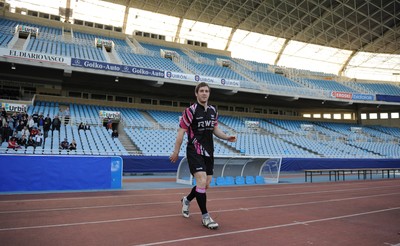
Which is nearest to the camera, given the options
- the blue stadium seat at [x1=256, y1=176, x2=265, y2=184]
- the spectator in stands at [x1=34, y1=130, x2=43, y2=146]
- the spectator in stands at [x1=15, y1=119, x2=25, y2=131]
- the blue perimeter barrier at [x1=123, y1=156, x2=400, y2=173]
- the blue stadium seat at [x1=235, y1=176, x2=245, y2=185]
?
the blue stadium seat at [x1=235, y1=176, x2=245, y2=185]

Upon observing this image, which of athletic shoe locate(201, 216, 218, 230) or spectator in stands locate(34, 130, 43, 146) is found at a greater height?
spectator in stands locate(34, 130, 43, 146)

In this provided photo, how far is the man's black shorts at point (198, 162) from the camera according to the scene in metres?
5.19

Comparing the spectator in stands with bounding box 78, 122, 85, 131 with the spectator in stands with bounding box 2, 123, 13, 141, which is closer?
the spectator in stands with bounding box 2, 123, 13, 141

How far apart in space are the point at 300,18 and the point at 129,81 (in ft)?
78.4

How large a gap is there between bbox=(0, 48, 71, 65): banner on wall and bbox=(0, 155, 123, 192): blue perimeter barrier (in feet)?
46.1

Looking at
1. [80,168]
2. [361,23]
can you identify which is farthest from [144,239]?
[361,23]

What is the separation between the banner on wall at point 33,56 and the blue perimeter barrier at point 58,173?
14056mm

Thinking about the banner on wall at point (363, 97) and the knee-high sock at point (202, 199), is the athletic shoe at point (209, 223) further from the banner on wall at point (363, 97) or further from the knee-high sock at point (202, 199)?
the banner on wall at point (363, 97)

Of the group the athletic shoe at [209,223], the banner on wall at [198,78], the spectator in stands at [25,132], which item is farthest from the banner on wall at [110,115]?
the athletic shoe at [209,223]

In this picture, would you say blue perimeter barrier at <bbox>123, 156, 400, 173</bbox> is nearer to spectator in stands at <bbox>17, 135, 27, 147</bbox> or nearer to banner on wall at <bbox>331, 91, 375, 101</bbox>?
spectator in stands at <bbox>17, 135, 27, 147</bbox>

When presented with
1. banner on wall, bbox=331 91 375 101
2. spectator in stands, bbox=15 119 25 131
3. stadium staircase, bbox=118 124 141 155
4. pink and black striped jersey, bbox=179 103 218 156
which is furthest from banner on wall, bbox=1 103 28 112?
banner on wall, bbox=331 91 375 101

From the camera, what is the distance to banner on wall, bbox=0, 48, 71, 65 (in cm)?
2131

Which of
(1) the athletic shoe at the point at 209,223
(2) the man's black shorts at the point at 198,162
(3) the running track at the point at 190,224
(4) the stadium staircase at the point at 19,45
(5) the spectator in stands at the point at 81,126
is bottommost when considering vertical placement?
(3) the running track at the point at 190,224

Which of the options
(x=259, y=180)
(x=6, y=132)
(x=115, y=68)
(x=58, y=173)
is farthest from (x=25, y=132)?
(x=259, y=180)
